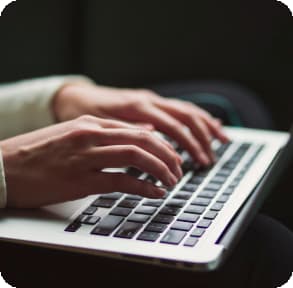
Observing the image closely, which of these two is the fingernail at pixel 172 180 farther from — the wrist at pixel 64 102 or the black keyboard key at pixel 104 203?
the wrist at pixel 64 102

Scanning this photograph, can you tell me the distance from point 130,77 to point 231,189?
103cm

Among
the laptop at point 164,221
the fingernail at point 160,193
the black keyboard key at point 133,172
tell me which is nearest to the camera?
the laptop at point 164,221

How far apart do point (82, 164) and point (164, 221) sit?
119mm

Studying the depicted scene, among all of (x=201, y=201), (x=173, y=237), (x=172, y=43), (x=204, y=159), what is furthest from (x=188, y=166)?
(x=172, y=43)

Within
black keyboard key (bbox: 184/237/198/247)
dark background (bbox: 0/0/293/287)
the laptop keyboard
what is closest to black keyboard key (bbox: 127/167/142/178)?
the laptop keyboard

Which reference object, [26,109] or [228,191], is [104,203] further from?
[26,109]

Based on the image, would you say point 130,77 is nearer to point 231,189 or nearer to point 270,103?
A: point 270,103

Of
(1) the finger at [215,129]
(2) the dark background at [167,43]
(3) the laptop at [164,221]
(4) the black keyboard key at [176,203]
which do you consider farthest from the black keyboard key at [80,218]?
(2) the dark background at [167,43]

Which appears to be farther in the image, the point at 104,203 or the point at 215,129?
the point at 215,129

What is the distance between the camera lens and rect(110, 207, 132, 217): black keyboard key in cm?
68

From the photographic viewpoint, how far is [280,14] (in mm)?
1607

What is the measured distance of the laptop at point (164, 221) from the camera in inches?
23.0

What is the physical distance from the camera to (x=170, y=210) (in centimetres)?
69

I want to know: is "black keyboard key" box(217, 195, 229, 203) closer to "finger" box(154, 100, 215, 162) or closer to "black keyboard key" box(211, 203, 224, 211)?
"black keyboard key" box(211, 203, 224, 211)
